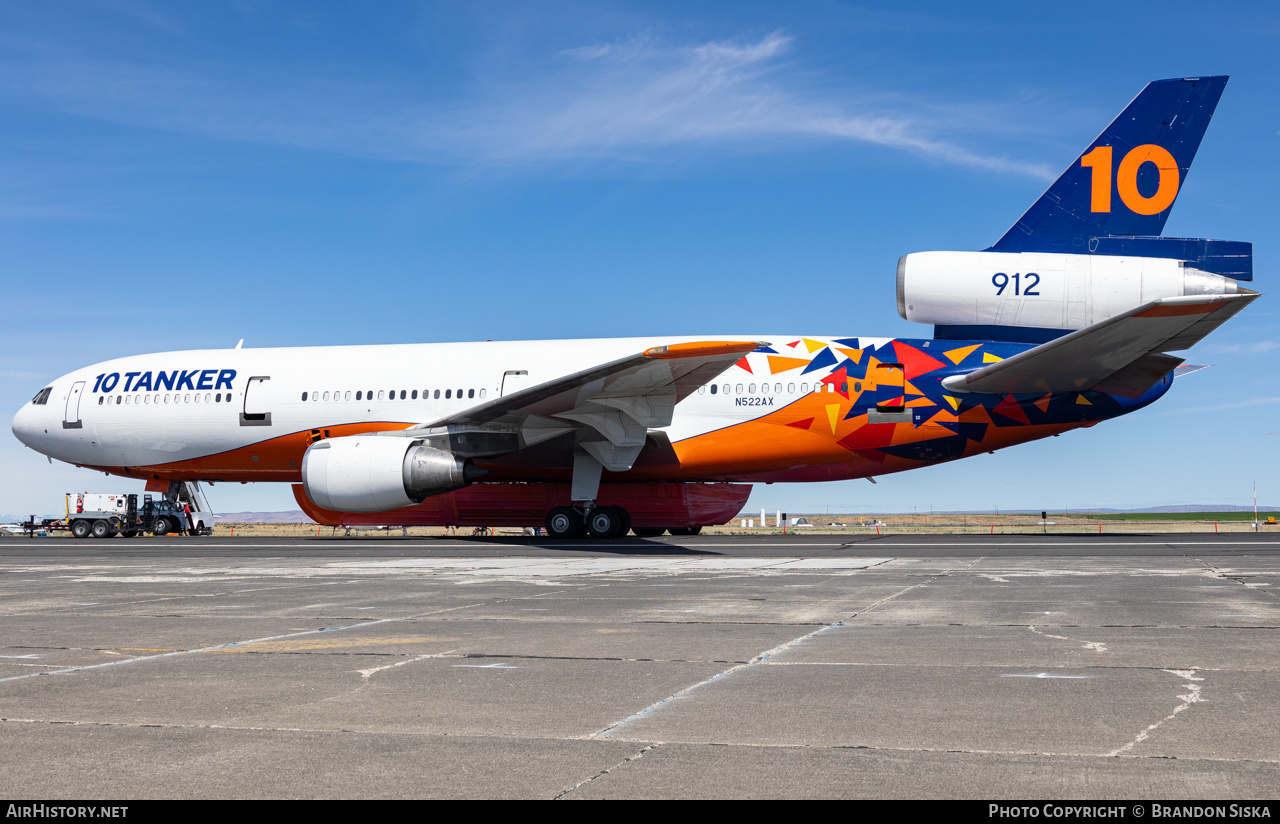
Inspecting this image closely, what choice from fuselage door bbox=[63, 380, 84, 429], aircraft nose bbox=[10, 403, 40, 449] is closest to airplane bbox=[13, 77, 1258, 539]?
fuselage door bbox=[63, 380, 84, 429]

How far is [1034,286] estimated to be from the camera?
68.3 feet

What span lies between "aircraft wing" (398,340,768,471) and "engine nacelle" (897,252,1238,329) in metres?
4.83

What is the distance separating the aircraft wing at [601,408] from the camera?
61.2 feet

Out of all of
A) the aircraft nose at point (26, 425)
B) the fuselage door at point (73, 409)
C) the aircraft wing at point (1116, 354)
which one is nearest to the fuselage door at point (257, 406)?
the fuselage door at point (73, 409)

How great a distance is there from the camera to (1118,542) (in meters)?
19.7

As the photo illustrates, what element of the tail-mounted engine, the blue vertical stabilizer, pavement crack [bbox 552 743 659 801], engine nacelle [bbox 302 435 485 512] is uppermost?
the blue vertical stabilizer

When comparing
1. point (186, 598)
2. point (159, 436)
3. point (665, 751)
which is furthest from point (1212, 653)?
point (159, 436)

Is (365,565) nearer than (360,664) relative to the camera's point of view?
No

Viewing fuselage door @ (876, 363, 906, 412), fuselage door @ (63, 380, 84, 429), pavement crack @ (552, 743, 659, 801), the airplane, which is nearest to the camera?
pavement crack @ (552, 743, 659, 801)

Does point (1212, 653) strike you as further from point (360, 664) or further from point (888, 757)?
point (360, 664)

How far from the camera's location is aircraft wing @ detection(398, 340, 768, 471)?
1866cm

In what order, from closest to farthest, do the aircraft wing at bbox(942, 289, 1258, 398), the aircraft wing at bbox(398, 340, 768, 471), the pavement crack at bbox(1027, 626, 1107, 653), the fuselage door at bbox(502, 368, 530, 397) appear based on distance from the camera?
the pavement crack at bbox(1027, 626, 1107, 653)
the aircraft wing at bbox(942, 289, 1258, 398)
the aircraft wing at bbox(398, 340, 768, 471)
the fuselage door at bbox(502, 368, 530, 397)

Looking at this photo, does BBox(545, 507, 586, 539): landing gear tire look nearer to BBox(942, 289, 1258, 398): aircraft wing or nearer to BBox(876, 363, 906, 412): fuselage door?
BBox(876, 363, 906, 412): fuselage door
